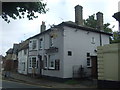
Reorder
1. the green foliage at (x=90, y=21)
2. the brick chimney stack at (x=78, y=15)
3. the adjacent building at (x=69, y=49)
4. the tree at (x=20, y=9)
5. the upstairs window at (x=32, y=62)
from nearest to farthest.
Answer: the tree at (x=20, y=9) → the adjacent building at (x=69, y=49) → the brick chimney stack at (x=78, y=15) → the upstairs window at (x=32, y=62) → the green foliage at (x=90, y=21)

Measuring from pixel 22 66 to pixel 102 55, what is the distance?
24775 mm

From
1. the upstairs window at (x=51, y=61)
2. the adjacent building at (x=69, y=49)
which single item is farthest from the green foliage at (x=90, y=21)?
the upstairs window at (x=51, y=61)

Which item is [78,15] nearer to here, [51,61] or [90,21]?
[51,61]

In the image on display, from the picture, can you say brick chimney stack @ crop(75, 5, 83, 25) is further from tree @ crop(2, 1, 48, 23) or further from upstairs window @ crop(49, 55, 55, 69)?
tree @ crop(2, 1, 48, 23)

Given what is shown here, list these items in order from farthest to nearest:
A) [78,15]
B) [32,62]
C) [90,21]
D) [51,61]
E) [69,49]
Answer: [90,21]
[32,62]
[78,15]
[51,61]
[69,49]

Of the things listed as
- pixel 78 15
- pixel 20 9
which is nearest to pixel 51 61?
pixel 78 15

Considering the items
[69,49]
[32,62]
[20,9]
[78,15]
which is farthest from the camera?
[32,62]

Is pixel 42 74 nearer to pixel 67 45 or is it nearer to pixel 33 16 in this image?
pixel 67 45

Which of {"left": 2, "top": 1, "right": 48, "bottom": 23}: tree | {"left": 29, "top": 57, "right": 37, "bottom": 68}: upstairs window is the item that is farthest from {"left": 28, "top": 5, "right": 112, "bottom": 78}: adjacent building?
{"left": 2, "top": 1, "right": 48, "bottom": 23}: tree

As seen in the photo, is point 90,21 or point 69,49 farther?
point 90,21

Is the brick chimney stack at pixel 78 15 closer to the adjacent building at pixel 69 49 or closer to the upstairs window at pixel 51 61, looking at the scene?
the adjacent building at pixel 69 49

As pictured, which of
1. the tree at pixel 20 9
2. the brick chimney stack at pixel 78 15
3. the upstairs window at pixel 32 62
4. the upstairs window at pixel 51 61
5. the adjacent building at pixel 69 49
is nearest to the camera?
the tree at pixel 20 9

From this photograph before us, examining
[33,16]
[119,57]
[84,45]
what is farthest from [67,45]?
[33,16]

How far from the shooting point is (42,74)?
30250 millimetres
